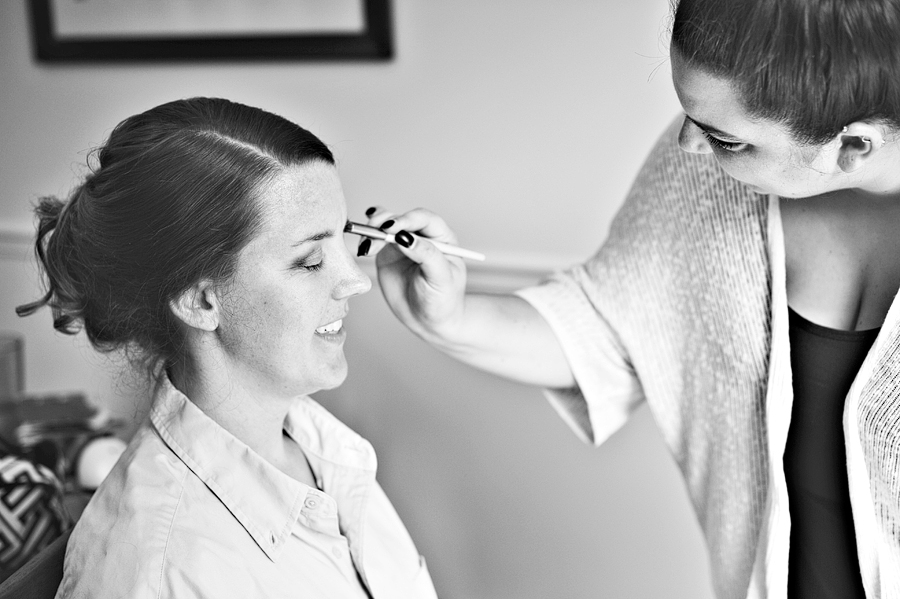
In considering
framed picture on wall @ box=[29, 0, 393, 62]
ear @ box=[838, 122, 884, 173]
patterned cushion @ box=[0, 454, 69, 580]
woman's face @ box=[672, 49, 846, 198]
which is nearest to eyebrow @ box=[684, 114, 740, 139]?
woman's face @ box=[672, 49, 846, 198]

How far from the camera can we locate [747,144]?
3.26ft

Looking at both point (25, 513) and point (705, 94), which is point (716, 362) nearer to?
point (705, 94)

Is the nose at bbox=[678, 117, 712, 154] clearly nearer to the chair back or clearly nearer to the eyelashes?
the eyelashes

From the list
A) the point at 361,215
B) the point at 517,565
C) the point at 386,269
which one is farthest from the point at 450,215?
the point at 517,565

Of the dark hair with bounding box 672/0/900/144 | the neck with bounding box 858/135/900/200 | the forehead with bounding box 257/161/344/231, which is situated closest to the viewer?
the dark hair with bounding box 672/0/900/144

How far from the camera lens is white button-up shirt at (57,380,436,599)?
0.99 meters

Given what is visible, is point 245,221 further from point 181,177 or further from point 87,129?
point 87,129

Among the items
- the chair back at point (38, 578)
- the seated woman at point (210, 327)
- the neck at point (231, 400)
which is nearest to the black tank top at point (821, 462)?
the seated woman at point (210, 327)

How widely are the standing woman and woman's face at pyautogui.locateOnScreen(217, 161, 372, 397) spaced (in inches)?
4.9

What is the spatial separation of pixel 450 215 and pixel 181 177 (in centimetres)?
99

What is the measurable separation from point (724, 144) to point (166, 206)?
63 centimetres

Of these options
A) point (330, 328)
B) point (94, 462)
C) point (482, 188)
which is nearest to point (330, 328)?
point (330, 328)

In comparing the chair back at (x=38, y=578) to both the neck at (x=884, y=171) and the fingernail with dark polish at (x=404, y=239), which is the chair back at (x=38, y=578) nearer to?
the fingernail with dark polish at (x=404, y=239)

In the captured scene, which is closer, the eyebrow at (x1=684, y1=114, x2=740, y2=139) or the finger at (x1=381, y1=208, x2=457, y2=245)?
the eyebrow at (x1=684, y1=114, x2=740, y2=139)
